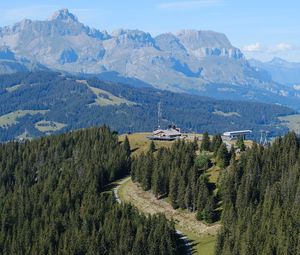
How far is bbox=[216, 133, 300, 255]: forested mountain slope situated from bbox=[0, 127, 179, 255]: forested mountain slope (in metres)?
14.6

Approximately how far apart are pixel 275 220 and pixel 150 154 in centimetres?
6382

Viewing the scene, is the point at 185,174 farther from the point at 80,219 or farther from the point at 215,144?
the point at 80,219

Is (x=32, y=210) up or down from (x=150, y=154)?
down

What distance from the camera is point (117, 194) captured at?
159m

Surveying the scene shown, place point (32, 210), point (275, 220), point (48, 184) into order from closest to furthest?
point (275, 220)
point (32, 210)
point (48, 184)

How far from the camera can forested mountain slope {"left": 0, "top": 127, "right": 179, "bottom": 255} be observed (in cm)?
12144

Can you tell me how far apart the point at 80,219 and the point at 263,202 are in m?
40.8

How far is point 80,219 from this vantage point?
136 metres

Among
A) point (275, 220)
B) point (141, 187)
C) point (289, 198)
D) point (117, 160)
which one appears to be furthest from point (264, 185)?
point (117, 160)

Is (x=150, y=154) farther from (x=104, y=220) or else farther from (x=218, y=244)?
(x=218, y=244)

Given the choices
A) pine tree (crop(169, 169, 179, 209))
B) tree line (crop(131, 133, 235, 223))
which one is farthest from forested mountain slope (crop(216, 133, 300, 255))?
pine tree (crop(169, 169, 179, 209))

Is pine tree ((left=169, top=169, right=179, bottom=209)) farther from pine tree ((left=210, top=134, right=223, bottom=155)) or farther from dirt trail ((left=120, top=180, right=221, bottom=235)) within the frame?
pine tree ((left=210, top=134, right=223, bottom=155))

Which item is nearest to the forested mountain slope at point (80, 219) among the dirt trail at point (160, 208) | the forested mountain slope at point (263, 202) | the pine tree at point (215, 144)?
the dirt trail at point (160, 208)

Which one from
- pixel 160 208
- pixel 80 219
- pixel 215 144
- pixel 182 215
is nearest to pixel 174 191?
pixel 160 208
